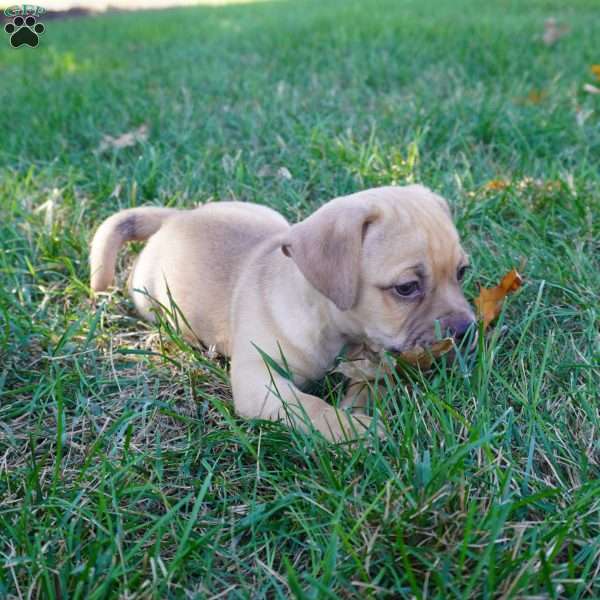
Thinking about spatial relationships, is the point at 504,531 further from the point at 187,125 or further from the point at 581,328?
Answer: the point at 187,125

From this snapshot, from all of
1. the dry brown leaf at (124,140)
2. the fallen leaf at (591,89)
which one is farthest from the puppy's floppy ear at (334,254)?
the fallen leaf at (591,89)

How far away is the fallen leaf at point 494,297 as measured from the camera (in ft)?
10.6

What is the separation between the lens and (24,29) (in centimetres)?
835

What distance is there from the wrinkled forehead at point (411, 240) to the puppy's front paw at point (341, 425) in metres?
0.63

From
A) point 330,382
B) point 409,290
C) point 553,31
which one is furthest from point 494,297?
point 553,31

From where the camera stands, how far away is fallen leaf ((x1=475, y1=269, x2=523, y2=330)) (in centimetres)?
324

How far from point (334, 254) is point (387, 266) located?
0.81ft

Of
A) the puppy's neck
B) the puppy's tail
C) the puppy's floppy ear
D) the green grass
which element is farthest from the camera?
the puppy's tail

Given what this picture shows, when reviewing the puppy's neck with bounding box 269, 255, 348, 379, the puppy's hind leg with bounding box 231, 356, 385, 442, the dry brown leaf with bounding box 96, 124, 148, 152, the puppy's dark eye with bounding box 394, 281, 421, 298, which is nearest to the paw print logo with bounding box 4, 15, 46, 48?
the dry brown leaf with bounding box 96, 124, 148, 152

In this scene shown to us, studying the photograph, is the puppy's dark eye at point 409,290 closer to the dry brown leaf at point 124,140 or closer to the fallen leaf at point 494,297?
the fallen leaf at point 494,297

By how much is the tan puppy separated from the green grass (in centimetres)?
18

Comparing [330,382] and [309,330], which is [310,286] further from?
[330,382]

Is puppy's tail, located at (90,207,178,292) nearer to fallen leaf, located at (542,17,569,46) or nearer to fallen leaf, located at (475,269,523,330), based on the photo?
fallen leaf, located at (475,269,523,330)

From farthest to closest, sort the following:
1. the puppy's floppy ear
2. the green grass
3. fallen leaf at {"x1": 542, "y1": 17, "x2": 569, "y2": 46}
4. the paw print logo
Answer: fallen leaf at {"x1": 542, "y1": 17, "x2": 569, "y2": 46}, the paw print logo, the puppy's floppy ear, the green grass
